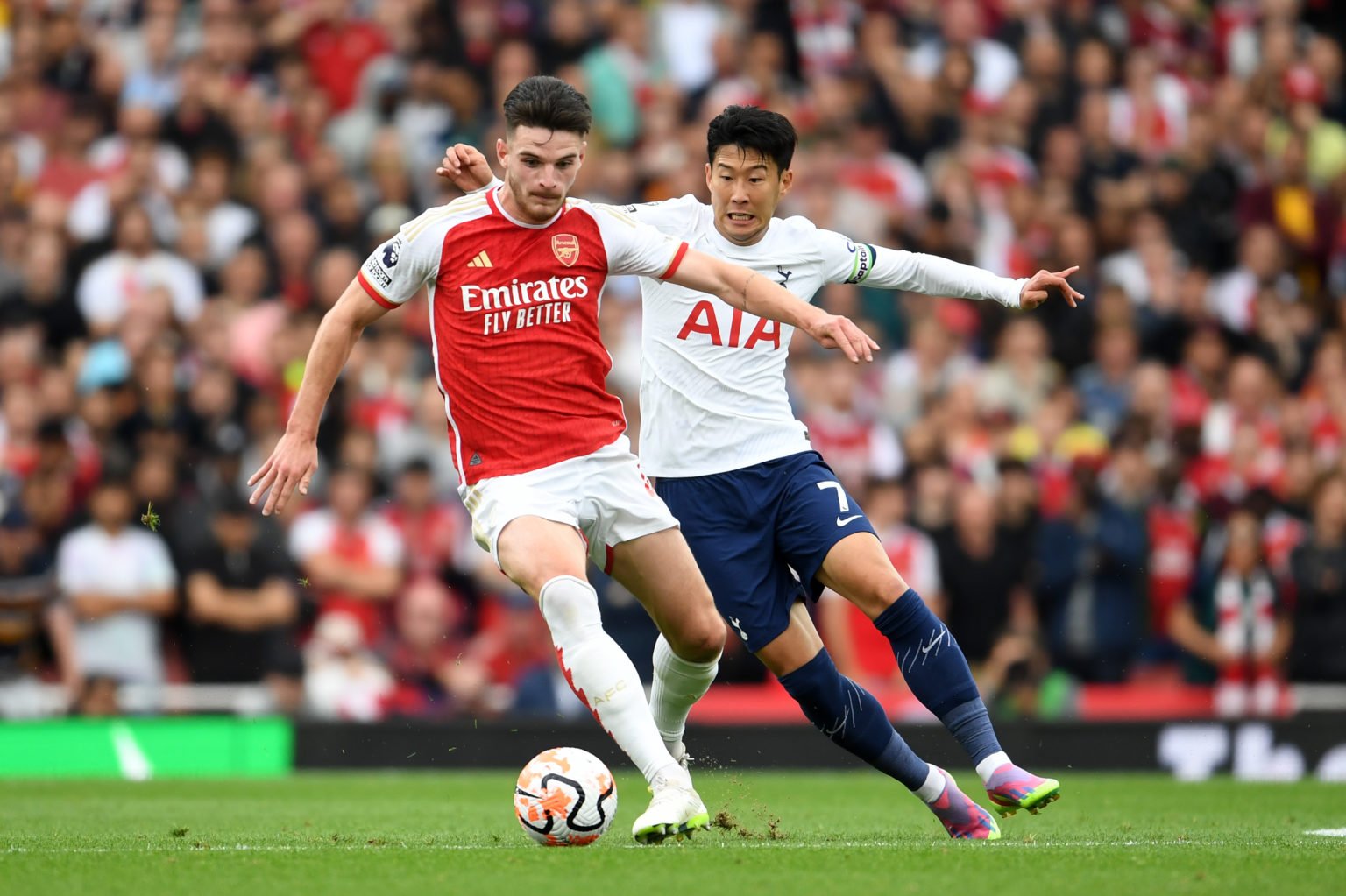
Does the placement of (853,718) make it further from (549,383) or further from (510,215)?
(510,215)

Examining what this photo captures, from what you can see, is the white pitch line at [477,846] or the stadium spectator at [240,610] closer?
the white pitch line at [477,846]

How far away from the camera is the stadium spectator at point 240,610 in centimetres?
1270

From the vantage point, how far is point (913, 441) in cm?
1385

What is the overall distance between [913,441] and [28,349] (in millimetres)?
6283

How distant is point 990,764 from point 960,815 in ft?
1.08

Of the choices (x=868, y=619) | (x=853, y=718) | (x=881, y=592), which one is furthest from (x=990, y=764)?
(x=868, y=619)

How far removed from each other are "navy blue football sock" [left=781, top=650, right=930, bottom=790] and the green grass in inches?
11.2

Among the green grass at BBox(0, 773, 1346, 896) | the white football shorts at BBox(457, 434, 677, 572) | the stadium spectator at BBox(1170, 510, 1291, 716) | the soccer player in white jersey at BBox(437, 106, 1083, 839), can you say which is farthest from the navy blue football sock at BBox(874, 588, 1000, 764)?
the stadium spectator at BBox(1170, 510, 1291, 716)

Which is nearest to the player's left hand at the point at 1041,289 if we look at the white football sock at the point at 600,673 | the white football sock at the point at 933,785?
the white football sock at the point at 933,785

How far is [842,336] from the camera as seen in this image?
21.5 ft

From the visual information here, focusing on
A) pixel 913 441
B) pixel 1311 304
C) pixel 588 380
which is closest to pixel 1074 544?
pixel 913 441

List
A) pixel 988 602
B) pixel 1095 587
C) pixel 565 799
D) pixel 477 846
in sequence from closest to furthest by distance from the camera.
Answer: pixel 565 799, pixel 477 846, pixel 988 602, pixel 1095 587

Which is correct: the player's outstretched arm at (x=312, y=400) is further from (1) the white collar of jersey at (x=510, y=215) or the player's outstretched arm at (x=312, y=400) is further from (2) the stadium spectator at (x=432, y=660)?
(2) the stadium spectator at (x=432, y=660)

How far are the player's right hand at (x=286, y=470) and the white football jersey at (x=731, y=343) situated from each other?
174 cm
